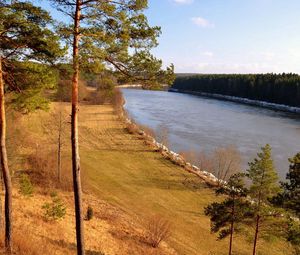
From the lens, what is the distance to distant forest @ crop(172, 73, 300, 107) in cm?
10994

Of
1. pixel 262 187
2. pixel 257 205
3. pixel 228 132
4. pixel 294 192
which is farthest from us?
pixel 228 132

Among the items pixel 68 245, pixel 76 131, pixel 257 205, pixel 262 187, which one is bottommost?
pixel 68 245

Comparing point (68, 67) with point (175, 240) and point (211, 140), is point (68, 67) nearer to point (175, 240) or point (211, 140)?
point (175, 240)

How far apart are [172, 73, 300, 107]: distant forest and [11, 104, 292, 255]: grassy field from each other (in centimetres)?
4890

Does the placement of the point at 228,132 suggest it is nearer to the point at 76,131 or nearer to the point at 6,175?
the point at 6,175

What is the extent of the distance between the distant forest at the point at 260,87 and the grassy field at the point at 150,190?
4890cm

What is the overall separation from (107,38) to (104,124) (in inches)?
2067

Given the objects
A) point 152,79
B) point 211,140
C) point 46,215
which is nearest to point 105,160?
point 211,140

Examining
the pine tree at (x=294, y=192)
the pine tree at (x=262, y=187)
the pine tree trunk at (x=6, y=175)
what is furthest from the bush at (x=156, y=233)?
the pine tree trunk at (x=6, y=175)

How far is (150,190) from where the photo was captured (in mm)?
33688

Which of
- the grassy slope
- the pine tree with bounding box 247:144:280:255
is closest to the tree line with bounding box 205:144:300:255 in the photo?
the pine tree with bounding box 247:144:280:255

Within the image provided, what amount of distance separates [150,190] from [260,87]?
99.7 metres

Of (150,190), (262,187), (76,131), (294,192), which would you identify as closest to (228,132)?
(150,190)

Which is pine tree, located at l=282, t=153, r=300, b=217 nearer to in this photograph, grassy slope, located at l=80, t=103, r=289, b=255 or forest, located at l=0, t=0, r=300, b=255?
forest, located at l=0, t=0, r=300, b=255
